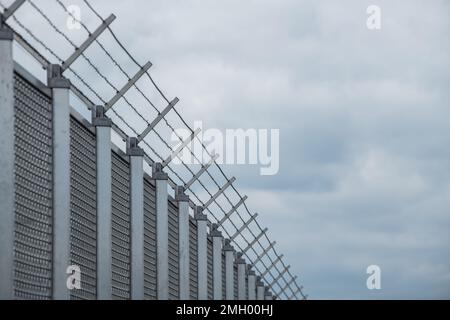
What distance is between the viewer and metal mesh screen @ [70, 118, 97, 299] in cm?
1988

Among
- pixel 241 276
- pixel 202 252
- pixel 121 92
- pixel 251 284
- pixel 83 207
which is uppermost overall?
pixel 121 92

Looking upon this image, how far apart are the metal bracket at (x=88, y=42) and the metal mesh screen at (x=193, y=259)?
488 inches

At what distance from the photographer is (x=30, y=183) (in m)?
17.4

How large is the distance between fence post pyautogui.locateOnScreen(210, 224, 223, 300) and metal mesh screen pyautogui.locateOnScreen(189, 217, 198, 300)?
233 centimetres

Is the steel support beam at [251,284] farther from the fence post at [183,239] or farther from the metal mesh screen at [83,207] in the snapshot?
the metal mesh screen at [83,207]

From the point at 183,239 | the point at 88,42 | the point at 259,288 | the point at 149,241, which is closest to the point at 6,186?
the point at 88,42

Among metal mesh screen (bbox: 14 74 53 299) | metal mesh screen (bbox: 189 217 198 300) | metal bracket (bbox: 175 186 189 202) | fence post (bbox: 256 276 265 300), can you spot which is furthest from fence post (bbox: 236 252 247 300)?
metal mesh screen (bbox: 14 74 53 299)

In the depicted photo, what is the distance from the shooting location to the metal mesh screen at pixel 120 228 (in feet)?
75.0

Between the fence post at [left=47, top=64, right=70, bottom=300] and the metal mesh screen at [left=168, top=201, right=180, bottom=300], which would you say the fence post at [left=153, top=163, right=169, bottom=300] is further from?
the fence post at [left=47, top=64, right=70, bottom=300]

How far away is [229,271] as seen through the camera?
38.3 meters

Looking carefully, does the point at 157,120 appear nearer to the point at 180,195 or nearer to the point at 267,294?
the point at 180,195

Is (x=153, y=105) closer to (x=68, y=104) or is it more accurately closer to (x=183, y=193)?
(x=68, y=104)

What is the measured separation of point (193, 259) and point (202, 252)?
0.44 metres
